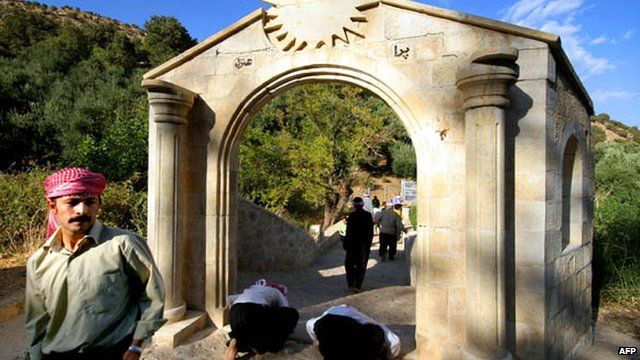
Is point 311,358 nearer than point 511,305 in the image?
No

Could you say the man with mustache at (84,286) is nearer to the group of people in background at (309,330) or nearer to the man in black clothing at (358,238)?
the group of people in background at (309,330)

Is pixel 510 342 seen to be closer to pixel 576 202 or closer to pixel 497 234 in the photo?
pixel 497 234

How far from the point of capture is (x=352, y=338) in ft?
10.7

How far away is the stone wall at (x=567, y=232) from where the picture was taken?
3.33 m

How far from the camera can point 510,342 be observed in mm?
3275

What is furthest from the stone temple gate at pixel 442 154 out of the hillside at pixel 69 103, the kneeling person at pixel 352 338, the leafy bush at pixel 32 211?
the hillside at pixel 69 103

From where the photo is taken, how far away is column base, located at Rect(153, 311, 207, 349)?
3.77 metres

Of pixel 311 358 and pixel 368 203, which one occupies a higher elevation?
pixel 368 203

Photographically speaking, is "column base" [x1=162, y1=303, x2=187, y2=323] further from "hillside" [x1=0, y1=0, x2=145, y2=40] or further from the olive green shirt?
"hillside" [x1=0, y1=0, x2=145, y2=40]

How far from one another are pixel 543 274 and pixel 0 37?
110 feet

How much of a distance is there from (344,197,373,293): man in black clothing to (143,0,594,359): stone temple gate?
2630 millimetres

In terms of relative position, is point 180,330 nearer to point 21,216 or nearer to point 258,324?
point 258,324

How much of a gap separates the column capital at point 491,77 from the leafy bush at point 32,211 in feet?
24.2

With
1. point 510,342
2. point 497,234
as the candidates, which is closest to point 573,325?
point 510,342
